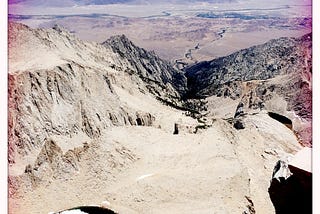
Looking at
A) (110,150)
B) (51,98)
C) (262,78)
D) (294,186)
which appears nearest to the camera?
(294,186)

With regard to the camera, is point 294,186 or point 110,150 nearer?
point 294,186

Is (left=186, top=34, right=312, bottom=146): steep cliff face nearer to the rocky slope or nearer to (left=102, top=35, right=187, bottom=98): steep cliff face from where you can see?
(left=102, top=35, right=187, bottom=98): steep cliff face

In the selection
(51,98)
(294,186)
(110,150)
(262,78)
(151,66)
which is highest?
(51,98)

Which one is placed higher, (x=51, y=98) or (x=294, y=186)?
(x=51, y=98)

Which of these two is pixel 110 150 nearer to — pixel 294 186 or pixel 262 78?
pixel 294 186

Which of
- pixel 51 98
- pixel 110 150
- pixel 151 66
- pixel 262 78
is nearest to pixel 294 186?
pixel 110 150

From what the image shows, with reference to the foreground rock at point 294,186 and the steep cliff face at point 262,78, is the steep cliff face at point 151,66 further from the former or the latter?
the foreground rock at point 294,186

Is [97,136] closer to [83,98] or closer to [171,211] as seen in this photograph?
[83,98]

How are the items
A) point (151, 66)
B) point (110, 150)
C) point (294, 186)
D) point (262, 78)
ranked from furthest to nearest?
point (262, 78), point (151, 66), point (110, 150), point (294, 186)
